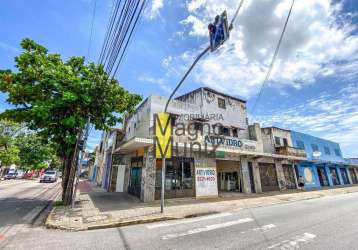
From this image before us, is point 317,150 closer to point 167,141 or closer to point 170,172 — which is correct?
point 170,172

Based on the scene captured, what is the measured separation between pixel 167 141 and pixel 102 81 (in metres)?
4.71

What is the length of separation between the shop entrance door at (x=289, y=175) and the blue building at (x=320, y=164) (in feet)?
4.56

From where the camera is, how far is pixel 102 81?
9523 mm

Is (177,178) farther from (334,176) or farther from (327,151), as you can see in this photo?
(334,176)

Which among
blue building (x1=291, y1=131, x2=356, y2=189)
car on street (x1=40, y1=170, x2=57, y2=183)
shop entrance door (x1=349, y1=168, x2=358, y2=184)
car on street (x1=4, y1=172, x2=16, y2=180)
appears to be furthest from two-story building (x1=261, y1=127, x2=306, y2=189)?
car on street (x1=4, y1=172, x2=16, y2=180)

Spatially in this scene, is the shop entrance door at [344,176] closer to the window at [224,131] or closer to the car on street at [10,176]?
the window at [224,131]

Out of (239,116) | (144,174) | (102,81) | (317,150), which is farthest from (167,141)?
(317,150)

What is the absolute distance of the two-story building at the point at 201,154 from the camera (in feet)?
40.8

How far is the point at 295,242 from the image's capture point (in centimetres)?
481

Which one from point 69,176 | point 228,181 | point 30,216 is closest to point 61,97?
point 69,176

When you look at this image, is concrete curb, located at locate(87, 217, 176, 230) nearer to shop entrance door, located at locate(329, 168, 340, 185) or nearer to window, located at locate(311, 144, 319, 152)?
window, located at locate(311, 144, 319, 152)

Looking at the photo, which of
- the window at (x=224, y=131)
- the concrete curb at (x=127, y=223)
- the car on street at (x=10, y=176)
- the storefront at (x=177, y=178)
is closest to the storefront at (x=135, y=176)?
the storefront at (x=177, y=178)

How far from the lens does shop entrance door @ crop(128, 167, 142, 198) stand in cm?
1321

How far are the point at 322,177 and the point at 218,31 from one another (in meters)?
30.1
